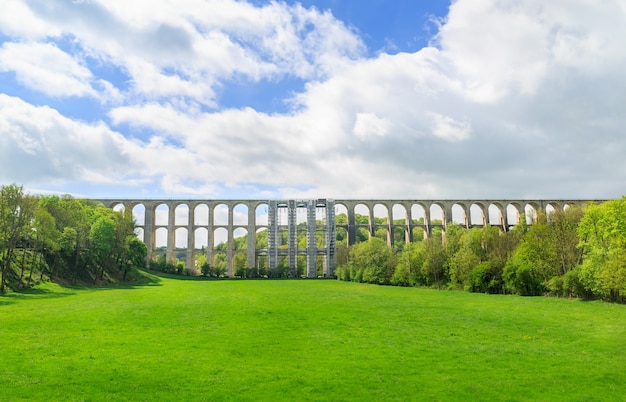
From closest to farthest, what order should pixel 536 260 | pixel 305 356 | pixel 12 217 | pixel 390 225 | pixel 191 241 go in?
pixel 305 356 → pixel 12 217 → pixel 536 260 → pixel 191 241 → pixel 390 225

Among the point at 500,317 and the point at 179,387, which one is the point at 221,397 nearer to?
the point at 179,387

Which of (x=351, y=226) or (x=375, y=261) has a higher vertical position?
(x=351, y=226)

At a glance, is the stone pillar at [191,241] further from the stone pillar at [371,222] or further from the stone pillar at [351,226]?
the stone pillar at [371,222]

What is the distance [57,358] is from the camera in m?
10.1

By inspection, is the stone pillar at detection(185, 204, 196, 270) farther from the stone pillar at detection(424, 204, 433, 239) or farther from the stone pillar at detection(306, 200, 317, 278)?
the stone pillar at detection(424, 204, 433, 239)

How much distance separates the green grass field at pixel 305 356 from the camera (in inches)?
330

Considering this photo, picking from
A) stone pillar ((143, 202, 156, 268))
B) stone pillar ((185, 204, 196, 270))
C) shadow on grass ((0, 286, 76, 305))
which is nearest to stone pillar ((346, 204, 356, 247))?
stone pillar ((185, 204, 196, 270))

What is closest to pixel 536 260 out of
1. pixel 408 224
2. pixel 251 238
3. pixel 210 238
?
pixel 408 224

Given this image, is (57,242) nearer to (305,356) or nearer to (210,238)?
(305,356)

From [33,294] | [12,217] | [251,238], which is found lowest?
[33,294]

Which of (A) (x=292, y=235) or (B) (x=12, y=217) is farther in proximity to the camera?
(A) (x=292, y=235)

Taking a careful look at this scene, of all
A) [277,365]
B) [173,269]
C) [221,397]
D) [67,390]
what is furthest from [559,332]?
[173,269]

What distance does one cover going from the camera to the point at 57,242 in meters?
34.3

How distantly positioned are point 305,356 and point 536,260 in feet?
82.1
